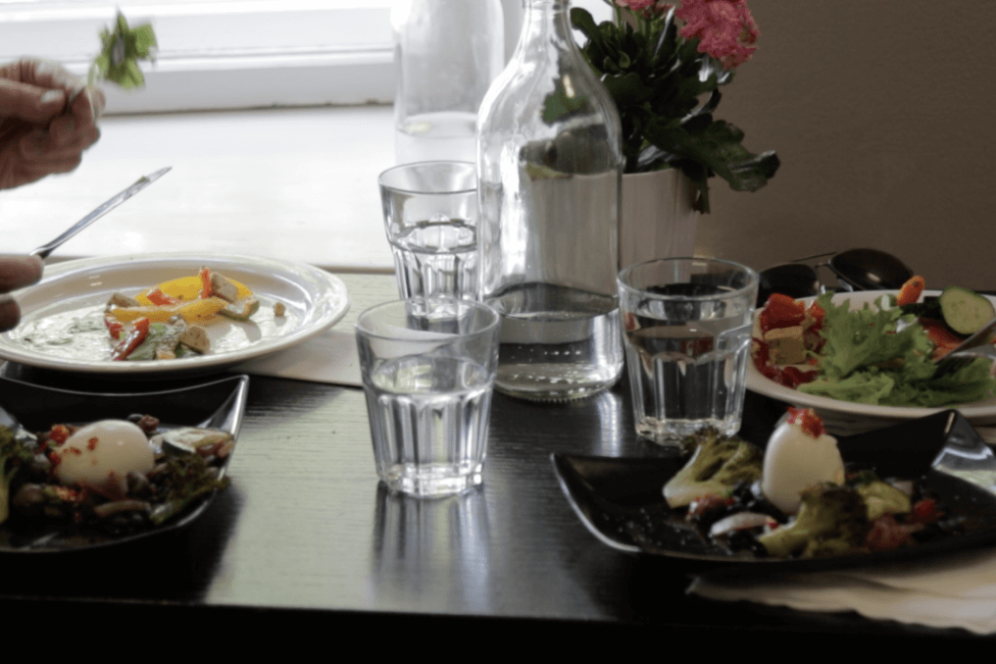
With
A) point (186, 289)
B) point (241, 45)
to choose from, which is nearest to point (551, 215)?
point (186, 289)

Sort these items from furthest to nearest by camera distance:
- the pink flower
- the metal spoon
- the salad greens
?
the metal spoon < the pink flower < the salad greens

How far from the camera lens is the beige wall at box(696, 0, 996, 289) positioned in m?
1.61

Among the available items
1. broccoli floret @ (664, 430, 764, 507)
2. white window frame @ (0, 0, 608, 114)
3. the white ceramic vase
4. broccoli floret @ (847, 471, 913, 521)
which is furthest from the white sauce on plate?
white window frame @ (0, 0, 608, 114)

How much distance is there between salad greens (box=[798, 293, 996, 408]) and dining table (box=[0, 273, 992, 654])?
0.10 meters

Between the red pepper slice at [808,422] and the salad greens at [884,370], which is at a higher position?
the red pepper slice at [808,422]

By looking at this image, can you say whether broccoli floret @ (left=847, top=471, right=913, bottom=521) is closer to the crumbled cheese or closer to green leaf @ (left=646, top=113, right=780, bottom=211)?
the crumbled cheese

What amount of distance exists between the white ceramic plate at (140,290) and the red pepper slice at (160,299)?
6 cm

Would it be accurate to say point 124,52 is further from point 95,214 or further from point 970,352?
point 970,352

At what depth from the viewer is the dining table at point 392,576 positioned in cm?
60

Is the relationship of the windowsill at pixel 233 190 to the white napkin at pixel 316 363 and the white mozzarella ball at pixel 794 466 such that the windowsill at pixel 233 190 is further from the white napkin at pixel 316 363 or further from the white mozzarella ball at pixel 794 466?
the white mozzarella ball at pixel 794 466

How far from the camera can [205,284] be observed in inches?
44.1

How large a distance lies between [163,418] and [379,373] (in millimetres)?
214

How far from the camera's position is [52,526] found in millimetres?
657

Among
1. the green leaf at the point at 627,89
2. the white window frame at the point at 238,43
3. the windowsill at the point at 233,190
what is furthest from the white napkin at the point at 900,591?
the white window frame at the point at 238,43
